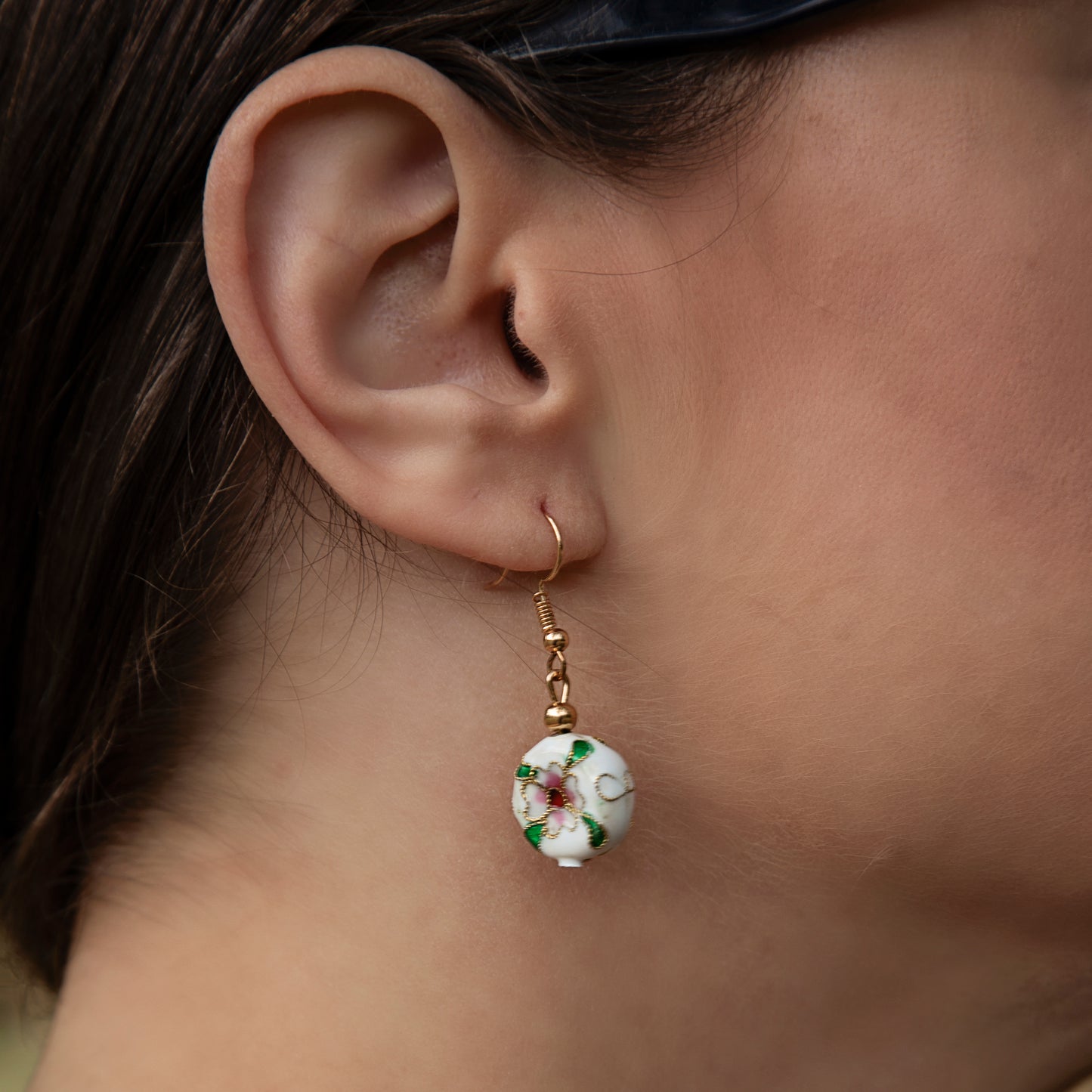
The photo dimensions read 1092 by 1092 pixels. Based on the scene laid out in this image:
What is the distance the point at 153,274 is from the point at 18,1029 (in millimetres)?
1895

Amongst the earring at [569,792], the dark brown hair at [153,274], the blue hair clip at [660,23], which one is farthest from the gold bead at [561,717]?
the blue hair clip at [660,23]

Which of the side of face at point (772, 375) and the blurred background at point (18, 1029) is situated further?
the blurred background at point (18, 1029)

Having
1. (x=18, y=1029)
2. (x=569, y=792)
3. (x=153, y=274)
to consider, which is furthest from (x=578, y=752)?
(x=18, y=1029)

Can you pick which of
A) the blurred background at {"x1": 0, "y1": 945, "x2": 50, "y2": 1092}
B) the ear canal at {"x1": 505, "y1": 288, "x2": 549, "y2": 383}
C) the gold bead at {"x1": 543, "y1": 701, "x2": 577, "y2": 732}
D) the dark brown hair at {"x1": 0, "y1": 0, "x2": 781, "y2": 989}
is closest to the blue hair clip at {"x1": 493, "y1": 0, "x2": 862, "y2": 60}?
the dark brown hair at {"x1": 0, "y1": 0, "x2": 781, "y2": 989}

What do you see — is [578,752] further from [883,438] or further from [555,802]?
[883,438]

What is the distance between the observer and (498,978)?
3.29 feet

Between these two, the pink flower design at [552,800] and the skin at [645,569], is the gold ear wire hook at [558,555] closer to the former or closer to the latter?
the skin at [645,569]

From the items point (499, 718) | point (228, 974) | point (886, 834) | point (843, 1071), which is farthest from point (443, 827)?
point (843, 1071)

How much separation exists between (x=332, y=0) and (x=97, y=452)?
0.46 meters

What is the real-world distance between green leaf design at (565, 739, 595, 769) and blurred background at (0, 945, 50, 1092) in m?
1.25

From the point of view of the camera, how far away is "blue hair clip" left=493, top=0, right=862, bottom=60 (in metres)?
0.86

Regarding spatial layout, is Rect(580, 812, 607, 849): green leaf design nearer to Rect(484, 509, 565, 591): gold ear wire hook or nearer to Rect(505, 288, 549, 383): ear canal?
Rect(484, 509, 565, 591): gold ear wire hook

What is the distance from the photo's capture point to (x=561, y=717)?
949 millimetres

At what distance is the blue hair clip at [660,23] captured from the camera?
2.83ft
